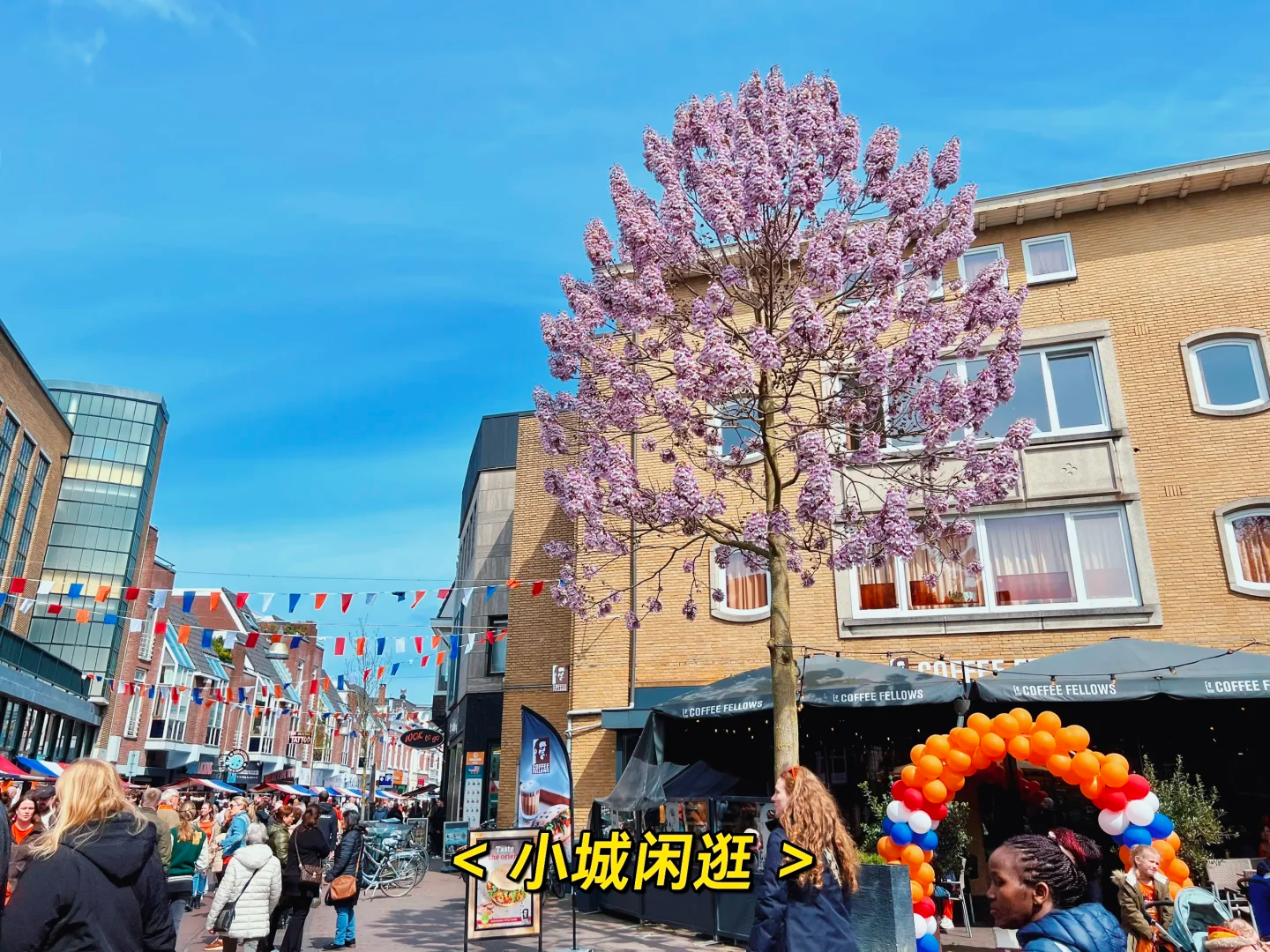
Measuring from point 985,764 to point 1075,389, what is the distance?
A: 943 centimetres

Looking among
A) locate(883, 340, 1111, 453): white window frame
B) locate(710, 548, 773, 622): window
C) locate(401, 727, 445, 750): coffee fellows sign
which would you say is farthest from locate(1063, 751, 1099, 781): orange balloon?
locate(401, 727, 445, 750): coffee fellows sign

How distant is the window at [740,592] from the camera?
52.5 feet

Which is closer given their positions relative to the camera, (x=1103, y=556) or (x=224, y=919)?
(x=224, y=919)

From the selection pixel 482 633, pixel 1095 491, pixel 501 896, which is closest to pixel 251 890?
pixel 501 896

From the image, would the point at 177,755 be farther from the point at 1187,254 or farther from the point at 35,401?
the point at 1187,254

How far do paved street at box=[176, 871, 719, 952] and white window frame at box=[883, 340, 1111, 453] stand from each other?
817cm

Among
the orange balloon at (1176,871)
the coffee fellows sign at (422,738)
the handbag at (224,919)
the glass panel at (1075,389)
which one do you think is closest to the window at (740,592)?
the glass panel at (1075,389)

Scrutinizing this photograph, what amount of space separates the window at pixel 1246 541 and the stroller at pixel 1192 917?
9.18 metres

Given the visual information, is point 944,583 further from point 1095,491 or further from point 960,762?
point 960,762

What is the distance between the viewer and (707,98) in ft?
39.0

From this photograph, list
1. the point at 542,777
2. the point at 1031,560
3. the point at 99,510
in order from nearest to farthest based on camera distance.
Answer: the point at 542,777, the point at 1031,560, the point at 99,510

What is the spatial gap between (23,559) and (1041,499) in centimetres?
3653

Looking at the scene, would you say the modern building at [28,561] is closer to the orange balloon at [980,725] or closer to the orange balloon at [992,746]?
the orange balloon at [980,725]

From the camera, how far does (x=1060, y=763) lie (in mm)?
8180
